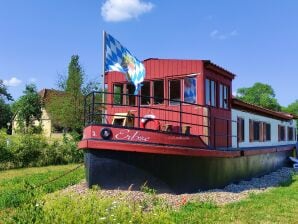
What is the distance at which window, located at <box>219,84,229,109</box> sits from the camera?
41.4 feet

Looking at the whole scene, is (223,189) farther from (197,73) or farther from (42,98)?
(42,98)

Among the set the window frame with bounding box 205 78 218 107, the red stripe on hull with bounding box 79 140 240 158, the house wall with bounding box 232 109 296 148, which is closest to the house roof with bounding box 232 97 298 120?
the house wall with bounding box 232 109 296 148

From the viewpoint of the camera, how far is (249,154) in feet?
44.7

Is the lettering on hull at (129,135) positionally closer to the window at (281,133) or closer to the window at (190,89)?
the window at (190,89)

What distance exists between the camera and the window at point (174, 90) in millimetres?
11484

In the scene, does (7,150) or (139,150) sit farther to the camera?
(7,150)

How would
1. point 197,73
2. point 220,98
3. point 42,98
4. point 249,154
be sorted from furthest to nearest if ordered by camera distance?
A: point 42,98
point 249,154
point 220,98
point 197,73

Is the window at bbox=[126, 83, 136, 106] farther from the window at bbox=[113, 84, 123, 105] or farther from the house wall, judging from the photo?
the house wall

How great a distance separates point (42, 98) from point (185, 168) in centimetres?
4813

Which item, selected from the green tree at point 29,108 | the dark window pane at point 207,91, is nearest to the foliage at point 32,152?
the dark window pane at point 207,91

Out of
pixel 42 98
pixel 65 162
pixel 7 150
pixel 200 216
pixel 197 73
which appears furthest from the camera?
pixel 42 98

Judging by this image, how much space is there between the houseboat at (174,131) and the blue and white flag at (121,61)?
58 cm

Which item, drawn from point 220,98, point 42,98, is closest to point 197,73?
point 220,98

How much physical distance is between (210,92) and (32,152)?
1231cm
